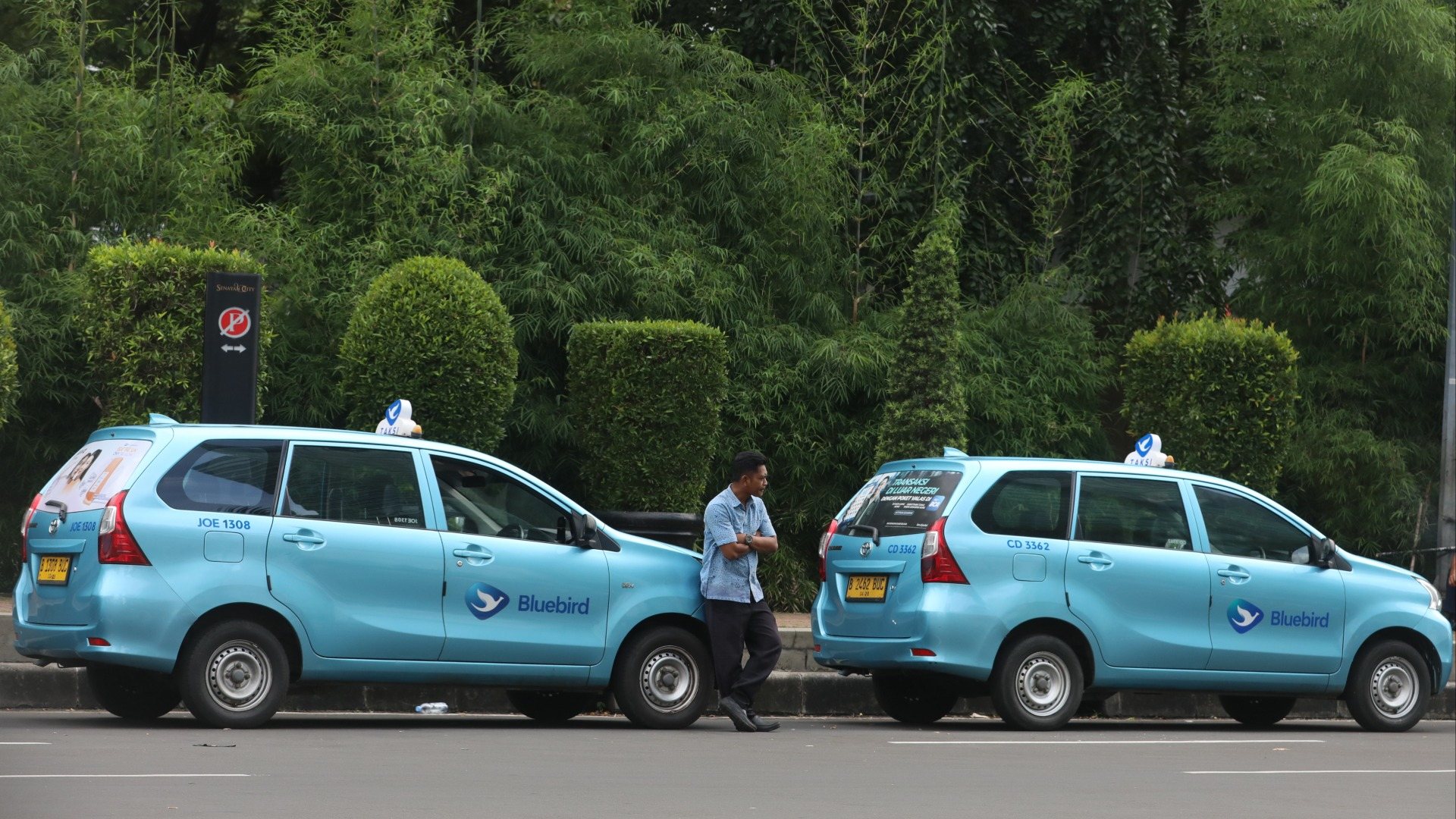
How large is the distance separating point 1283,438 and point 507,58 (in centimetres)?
874

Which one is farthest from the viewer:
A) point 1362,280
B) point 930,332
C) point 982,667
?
point 1362,280

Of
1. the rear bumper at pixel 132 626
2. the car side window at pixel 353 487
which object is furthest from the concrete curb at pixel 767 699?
the rear bumper at pixel 132 626

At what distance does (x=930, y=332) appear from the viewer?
17.2 metres

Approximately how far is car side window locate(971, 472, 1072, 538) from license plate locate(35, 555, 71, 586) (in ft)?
17.3

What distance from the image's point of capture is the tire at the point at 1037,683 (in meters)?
11.8

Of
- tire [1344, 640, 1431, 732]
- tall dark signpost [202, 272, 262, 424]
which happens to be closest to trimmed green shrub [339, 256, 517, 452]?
tall dark signpost [202, 272, 262, 424]

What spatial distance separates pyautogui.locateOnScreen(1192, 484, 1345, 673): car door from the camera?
1238 centimetres

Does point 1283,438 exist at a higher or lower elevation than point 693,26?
lower

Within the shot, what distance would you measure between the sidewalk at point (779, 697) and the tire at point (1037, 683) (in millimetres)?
2093

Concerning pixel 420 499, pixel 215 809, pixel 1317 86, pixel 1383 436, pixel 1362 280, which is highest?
pixel 1317 86

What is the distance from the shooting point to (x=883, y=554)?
11.9 meters

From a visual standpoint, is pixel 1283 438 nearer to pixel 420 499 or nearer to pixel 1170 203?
pixel 1170 203

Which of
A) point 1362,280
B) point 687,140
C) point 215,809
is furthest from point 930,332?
point 215,809

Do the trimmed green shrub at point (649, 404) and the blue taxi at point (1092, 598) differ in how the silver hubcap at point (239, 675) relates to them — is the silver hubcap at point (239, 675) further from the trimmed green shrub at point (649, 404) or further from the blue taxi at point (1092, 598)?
the trimmed green shrub at point (649, 404)
